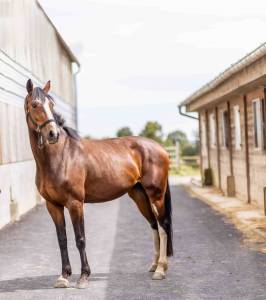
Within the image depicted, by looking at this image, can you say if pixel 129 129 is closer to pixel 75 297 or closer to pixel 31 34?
pixel 31 34

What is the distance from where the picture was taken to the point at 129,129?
238 ft

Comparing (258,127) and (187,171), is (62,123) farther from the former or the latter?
(187,171)

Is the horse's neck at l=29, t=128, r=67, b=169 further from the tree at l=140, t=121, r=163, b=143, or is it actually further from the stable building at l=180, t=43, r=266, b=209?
the tree at l=140, t=121, r=163, b=143

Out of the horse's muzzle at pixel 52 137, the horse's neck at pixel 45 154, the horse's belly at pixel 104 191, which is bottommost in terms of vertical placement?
the horse's belly at pixel 104 191

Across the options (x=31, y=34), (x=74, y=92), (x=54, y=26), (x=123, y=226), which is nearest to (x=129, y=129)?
(x=74, y=92)

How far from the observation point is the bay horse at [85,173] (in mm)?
6762

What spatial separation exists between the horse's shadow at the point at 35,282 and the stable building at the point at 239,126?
4.62 meters

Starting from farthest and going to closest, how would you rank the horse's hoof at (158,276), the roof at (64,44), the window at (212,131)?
the window at (212,131) < the roof at (64,44) < the horse's hoof at (158,276)

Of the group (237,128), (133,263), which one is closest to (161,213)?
(133,263)

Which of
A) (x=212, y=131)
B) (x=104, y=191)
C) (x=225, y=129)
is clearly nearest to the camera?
(x=104, y=191)

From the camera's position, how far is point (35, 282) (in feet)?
23.5

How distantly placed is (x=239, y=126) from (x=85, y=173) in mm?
10395

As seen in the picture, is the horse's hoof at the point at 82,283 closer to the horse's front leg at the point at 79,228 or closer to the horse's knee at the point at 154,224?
the horse's front leg at the point at 79,228

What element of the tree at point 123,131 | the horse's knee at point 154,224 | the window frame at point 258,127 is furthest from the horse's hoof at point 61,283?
the tree at point 123,131
